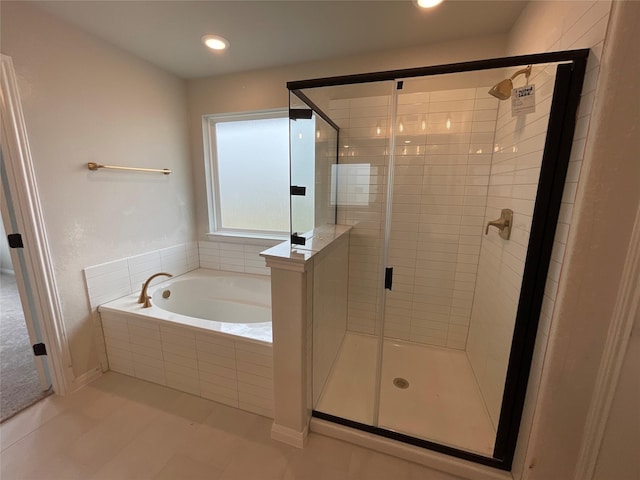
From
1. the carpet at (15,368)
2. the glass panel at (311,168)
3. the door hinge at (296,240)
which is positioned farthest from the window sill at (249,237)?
the carpet at (15,368)

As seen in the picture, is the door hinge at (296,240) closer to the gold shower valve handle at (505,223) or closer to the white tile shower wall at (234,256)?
the white tile shower wall at (234,256)

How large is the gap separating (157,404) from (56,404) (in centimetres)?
62

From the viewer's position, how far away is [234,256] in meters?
2.70

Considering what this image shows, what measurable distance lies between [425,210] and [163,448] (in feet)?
7.30

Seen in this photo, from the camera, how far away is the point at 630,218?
2.94ft

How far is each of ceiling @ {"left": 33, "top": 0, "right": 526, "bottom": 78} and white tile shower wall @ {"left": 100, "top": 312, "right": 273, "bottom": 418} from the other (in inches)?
74.3

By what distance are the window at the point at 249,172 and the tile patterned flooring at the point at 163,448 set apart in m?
1.55

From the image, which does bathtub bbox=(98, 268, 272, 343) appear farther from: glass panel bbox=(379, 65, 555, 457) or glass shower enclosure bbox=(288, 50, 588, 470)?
glass panel bbox=(379, 65, 555, 457)

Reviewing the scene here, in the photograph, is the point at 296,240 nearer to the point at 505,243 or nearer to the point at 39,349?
the point at 505,243

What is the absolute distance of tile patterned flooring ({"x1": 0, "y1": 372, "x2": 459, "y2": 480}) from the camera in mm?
1295

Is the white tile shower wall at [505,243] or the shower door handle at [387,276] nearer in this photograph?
the white tile shower wall at [505,243]

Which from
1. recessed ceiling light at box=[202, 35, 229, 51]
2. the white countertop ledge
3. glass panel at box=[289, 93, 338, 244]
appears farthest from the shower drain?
recessed ceiling light at box=[202, 35, 229, 51]

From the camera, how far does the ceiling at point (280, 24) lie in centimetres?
147

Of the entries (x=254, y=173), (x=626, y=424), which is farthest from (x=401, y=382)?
(x=254, y=173)
